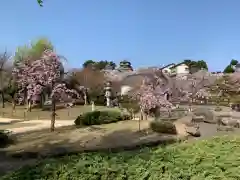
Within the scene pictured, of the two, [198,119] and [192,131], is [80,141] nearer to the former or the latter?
[192,131]

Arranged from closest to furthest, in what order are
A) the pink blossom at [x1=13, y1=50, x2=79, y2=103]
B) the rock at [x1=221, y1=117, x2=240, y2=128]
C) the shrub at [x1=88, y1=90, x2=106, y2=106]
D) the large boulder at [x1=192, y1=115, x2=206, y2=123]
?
the pink blossom at [x1=13, y1=50, x2=79, y2=103]
the rock at [x1=221, y1=117, x2=240, y2=128]
the large boulder at [x1=192, y1=115, x2=206, y2=123]
the shrub at [x1=88, y1=90, x2=106, y2=106]

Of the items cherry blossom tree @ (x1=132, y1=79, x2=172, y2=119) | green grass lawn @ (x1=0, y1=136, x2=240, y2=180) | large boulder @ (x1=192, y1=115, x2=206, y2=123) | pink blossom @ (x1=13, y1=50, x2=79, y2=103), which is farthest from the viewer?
large boulder @ (x1=192, y1=115, x2=206, y2=123)

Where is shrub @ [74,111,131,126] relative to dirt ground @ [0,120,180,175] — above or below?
above

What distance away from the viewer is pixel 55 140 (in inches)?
619

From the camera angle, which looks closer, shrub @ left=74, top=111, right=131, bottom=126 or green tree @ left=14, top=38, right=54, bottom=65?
shrub @ left=74, top=111, right=131, bottom=126

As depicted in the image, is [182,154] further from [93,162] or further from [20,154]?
[20,154]

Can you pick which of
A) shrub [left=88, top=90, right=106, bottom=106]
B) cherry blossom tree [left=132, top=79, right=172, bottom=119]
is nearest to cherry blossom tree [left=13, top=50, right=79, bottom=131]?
cherry blossom tree [left=132, top=79, right=172, bottom=119]

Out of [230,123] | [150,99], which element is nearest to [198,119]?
[230,123]

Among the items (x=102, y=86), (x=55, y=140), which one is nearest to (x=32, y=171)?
(x=55, y=140)

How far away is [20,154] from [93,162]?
9.72 m

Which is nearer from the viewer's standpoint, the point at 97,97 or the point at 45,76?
the point at 45,76

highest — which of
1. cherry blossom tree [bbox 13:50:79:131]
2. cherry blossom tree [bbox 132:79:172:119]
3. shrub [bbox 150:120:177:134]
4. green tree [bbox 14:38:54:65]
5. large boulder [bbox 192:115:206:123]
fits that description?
green tree [bbox 14:38:54:65]

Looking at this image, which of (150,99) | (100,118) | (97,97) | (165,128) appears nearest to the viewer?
(165,128)

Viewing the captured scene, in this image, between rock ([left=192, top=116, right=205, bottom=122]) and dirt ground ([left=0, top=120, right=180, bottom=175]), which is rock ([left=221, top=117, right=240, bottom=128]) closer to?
rock ([left=192, top=116, right=205, bottom=122])
